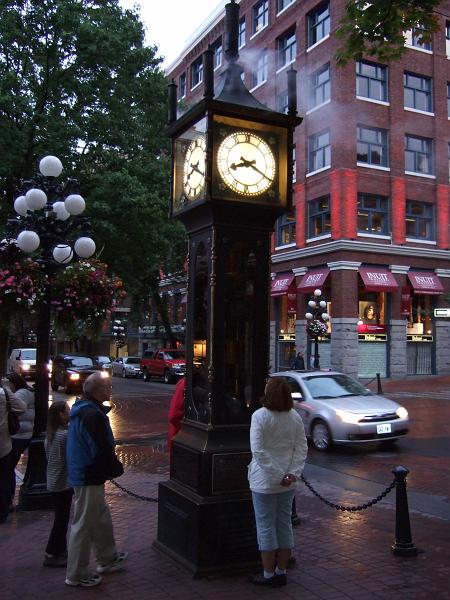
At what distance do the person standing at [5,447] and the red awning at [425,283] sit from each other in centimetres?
2765

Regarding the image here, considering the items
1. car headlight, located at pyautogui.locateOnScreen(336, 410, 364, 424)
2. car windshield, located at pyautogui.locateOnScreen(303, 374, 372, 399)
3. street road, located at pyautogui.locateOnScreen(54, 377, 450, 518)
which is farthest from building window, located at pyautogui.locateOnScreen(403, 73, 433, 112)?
car headlight, located at pyautogui.locateOnScreen(336, 410, 364, 424)

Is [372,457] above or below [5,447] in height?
below

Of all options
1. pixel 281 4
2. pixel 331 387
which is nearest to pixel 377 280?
pixel 281 4

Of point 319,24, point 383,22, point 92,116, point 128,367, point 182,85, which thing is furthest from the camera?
point 182,85

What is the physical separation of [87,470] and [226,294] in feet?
6.18

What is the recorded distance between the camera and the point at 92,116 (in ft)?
65.3

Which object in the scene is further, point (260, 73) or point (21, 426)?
point (260, 73)

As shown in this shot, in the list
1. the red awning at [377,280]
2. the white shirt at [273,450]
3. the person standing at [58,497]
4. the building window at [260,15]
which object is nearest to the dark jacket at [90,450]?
the person standing at [58,497]

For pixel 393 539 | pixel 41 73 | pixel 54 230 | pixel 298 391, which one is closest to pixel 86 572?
pixel 393 539

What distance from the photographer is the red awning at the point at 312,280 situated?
3116cm

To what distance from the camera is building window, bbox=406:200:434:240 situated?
3294 cm

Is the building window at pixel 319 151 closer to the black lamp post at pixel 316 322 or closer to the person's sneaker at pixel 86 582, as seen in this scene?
the black lamp post at pixel 316 322

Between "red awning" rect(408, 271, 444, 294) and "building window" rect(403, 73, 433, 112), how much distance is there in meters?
9.16

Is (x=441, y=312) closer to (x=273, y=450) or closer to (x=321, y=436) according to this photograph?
(x=321, y=436)
